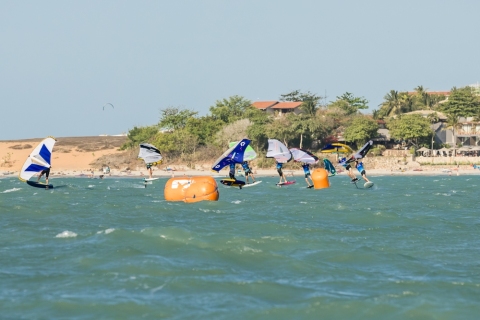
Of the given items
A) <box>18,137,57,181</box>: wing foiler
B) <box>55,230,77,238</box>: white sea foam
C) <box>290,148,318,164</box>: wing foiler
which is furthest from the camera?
<box>290,148,318,164</box>: wing foiler

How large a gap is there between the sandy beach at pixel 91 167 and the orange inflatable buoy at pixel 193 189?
122ft

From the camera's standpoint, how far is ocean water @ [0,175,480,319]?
16.0 metres

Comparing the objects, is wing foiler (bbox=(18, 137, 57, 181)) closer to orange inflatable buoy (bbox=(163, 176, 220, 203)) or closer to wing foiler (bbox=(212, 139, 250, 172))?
orange inflatable buoy (bbox=(163, 176, 220, 203))

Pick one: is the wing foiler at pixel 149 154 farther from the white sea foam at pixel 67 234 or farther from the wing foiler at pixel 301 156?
the white sea foam at pixel 67 234

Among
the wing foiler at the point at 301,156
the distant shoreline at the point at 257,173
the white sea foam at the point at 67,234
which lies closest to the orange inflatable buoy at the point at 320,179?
the wing foiler at the point at 301,156

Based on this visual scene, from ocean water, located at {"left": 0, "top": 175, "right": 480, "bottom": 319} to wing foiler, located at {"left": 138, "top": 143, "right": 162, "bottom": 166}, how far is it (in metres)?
14.8

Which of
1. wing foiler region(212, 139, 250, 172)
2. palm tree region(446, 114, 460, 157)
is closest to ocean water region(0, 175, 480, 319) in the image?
wing foiler region(212, 139, 250, 172)

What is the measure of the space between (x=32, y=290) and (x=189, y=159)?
7250cm

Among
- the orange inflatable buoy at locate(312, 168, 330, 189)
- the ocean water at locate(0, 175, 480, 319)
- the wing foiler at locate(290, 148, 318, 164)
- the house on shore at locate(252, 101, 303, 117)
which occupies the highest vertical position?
the house on shore at locate(252, 101, 303, 117)

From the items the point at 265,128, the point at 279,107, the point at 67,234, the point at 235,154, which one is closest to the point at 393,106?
the point at 279,107

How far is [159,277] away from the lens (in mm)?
18609

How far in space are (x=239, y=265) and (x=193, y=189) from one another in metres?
18.4

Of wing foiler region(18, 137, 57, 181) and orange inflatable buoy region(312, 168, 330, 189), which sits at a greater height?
wing foiler region(18, 137, 57, 181)

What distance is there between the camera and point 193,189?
38594 mm
